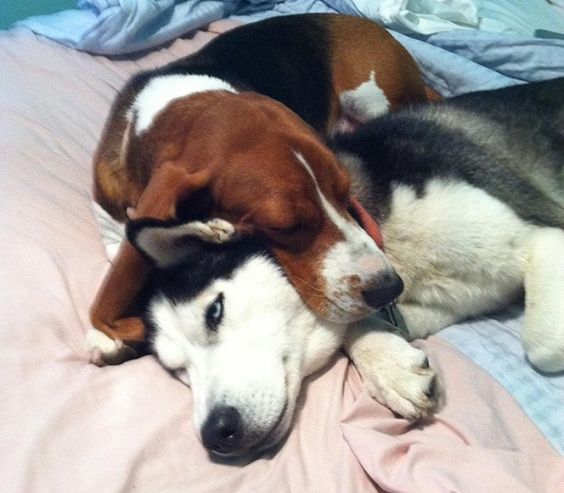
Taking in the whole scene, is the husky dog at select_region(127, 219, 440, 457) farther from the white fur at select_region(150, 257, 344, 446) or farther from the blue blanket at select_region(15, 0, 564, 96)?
the blue blanket at select_region(15, 0, 564, 96)

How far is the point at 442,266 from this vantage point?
5.67 ft

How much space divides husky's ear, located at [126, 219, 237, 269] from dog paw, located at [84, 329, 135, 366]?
0.21 metres

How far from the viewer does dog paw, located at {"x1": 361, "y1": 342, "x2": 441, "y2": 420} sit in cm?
146

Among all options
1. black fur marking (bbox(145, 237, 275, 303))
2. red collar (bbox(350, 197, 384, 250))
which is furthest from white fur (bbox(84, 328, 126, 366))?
red collar (bbox(350, 197, 384, 250))

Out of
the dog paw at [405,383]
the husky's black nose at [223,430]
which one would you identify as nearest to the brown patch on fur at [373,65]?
the dog paw at [405,383]

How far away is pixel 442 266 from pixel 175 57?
5.83ft

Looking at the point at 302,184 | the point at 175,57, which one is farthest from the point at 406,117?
the point at 175,57

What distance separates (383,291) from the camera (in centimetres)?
148

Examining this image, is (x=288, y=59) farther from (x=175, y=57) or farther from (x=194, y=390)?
(x=194, y=390)

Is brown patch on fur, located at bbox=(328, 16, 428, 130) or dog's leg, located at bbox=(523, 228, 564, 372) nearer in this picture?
dog's leg, located at bbox=(523, 228, 564, 372)

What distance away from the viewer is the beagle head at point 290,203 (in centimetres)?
148

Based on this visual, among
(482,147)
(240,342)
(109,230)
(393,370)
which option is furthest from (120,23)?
(393,370)

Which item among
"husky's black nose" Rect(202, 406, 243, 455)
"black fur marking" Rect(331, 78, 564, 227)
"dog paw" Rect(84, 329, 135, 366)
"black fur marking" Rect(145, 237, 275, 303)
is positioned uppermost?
"black fur marking" Rect(331, 78, 564, 227)

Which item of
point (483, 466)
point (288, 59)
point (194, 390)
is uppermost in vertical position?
point (288, 59)
